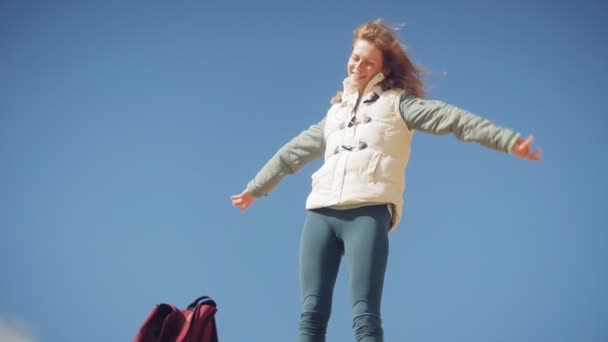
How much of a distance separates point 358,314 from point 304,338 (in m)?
0.31

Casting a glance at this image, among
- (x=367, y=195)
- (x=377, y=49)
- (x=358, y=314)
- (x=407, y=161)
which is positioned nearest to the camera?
(x=358, y=314)

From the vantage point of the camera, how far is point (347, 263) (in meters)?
3.64

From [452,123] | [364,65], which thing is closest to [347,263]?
[452,123]

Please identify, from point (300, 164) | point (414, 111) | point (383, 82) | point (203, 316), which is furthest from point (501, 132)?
point (203, 316)

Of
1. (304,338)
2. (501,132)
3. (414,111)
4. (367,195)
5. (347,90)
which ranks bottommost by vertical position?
(304,338)

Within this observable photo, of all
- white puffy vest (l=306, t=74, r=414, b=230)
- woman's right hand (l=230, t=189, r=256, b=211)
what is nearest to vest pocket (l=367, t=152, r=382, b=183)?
white puffy vest (l=306, t=74, r=414, b=230)

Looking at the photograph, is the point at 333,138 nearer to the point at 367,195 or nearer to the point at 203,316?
the point at 367,195

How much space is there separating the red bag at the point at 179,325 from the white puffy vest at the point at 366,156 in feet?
2.81

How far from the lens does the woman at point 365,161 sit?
A: 11.5 ft

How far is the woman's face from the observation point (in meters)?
4.22

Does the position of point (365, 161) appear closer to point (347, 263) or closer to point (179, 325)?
point (347, 263)

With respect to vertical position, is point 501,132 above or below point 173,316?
above

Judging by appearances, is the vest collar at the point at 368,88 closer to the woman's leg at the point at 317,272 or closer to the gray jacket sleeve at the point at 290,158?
the gray jacket sleeve at the point at 290,158

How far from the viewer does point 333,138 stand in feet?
13.3
